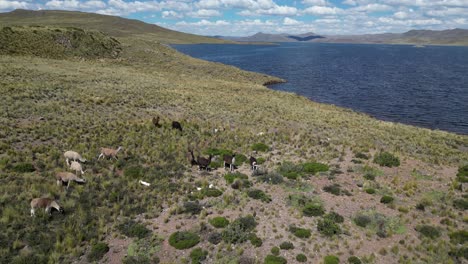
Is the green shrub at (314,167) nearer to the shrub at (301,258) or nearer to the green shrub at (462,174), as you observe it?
the green shrub at (462,174)

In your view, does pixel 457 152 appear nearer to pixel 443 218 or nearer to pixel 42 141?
pixel 443 218

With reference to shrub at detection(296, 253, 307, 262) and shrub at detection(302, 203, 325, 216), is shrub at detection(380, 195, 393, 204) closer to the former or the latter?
shrub at detection(302, 203, 325, 216)

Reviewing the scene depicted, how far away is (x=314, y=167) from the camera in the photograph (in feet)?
74.2

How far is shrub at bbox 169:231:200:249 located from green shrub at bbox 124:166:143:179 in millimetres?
6427

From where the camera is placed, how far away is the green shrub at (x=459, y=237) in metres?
15.0

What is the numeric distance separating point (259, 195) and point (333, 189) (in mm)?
4731

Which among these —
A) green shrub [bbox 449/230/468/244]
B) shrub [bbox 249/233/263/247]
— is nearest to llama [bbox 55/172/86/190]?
shrub [bbox 249/233/263/247]

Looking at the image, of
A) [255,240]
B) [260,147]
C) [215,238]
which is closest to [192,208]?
[215,238]

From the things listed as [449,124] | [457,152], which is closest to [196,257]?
[457,152]

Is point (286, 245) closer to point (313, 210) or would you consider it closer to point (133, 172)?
point (313, 210)

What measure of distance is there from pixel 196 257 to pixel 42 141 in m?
16.4

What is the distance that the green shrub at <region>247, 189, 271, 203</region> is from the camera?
18328 millimetres

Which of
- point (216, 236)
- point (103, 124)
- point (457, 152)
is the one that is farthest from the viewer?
point (457, 152)

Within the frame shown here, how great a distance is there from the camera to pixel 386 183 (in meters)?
21.1
